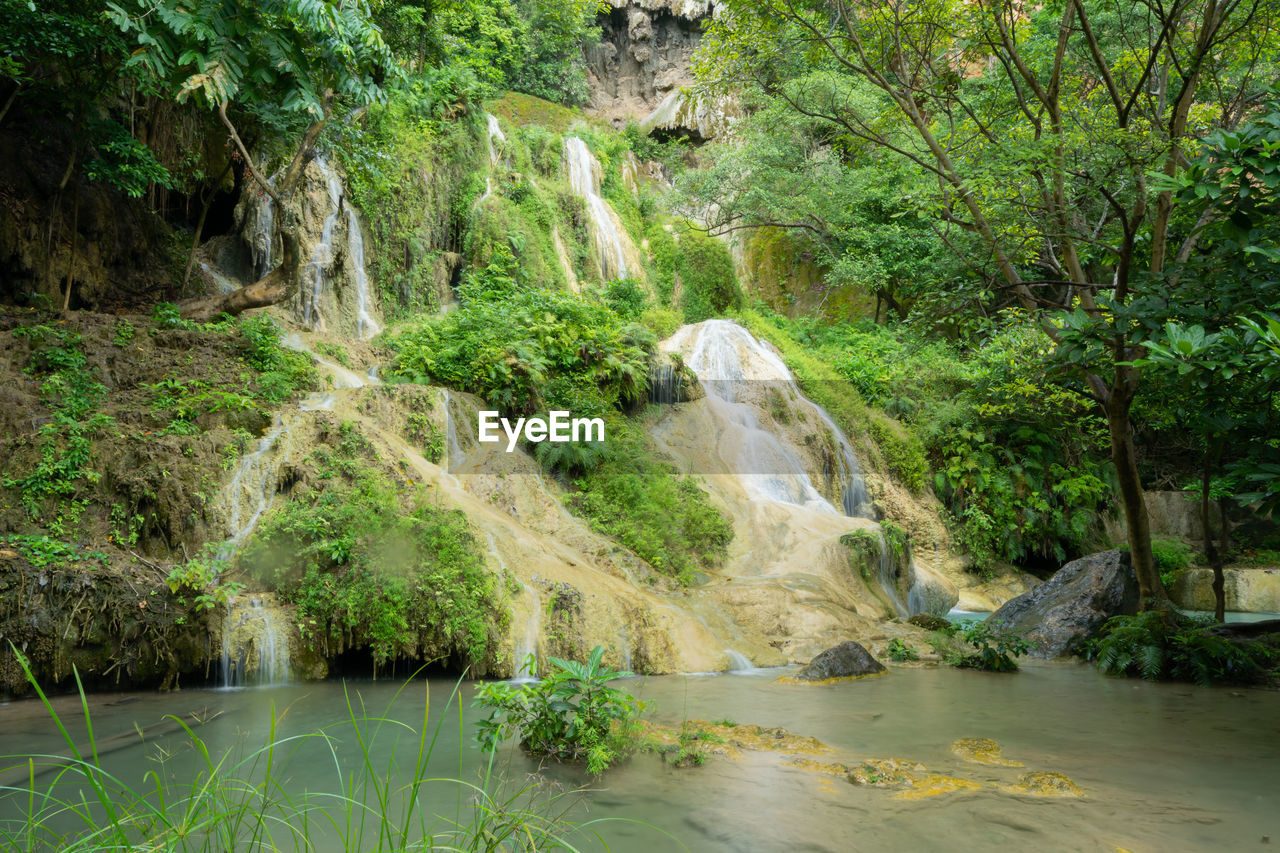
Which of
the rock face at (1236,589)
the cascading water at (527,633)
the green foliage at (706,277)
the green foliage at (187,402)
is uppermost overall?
the green foliage at (706,277)

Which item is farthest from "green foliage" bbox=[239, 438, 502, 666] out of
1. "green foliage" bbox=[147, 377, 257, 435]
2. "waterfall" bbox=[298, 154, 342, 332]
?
"waterfall" bbox=[298, 154, 342, 332]

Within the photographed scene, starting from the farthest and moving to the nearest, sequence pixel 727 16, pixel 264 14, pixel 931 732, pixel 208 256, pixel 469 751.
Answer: pixel 208 256
pixel 727 16
pixel 264 14
pixel 931 732
pixel 469 751

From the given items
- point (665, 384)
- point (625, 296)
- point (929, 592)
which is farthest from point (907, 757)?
point (625, 296)

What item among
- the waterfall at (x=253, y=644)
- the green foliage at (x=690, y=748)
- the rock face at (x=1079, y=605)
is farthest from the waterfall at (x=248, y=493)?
the rock face at (x=1079, y=605)

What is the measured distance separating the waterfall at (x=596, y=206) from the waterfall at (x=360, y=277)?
22.0ft

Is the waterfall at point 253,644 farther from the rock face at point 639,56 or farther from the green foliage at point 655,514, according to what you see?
the rock face at point 639,56

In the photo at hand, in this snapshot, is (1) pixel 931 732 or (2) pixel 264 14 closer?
(1) pixel 931 732

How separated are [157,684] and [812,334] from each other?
18.0 meters

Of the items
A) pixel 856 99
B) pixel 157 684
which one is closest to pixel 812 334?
pixel 856 99

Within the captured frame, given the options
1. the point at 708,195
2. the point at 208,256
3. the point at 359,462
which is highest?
the point at 708,195

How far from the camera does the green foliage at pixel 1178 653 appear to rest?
6727mm

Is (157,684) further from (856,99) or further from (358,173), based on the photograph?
(856,99)

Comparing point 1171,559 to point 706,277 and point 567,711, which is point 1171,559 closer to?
point 706,277

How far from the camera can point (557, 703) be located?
4.34 m
